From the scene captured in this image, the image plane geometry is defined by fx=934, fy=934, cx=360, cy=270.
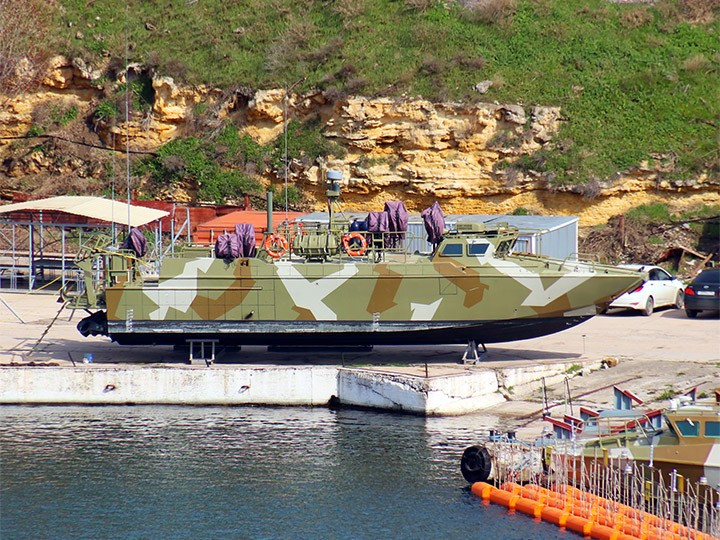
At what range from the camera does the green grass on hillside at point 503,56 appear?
4291 centimetres

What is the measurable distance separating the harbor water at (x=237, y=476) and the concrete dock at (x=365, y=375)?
497mm

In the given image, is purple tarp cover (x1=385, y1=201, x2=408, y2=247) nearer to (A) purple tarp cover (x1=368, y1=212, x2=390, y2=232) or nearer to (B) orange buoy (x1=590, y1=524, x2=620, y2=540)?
(A) purple tarp cover (x1=368, y1=212, x2=390, y2=232)

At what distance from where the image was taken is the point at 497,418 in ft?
67.0

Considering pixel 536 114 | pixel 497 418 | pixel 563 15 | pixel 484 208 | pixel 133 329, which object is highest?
pixel 563 15

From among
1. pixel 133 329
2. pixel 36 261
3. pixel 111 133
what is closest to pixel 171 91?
pixel 111 133

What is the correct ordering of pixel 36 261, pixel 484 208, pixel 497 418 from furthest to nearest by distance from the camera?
pixel 484 208, pixel 36 261, pixel 497 418

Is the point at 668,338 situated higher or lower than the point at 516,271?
lower

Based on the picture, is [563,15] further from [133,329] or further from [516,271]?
[133,329]

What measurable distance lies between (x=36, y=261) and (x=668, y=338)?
24.1 metres

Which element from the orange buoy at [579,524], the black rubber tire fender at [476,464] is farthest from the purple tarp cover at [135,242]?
the orange buoy at [579,524]

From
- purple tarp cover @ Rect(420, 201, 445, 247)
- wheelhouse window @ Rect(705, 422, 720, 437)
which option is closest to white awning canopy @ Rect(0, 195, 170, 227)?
purple tarp cover @ Rect(420, 201, 445, 247)

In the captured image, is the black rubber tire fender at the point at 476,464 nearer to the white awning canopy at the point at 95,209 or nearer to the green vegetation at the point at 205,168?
the white awning canopy at the point at 95,209

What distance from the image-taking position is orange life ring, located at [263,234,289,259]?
2366cm

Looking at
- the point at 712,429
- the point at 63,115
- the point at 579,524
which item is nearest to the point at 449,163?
the point at 63,115
